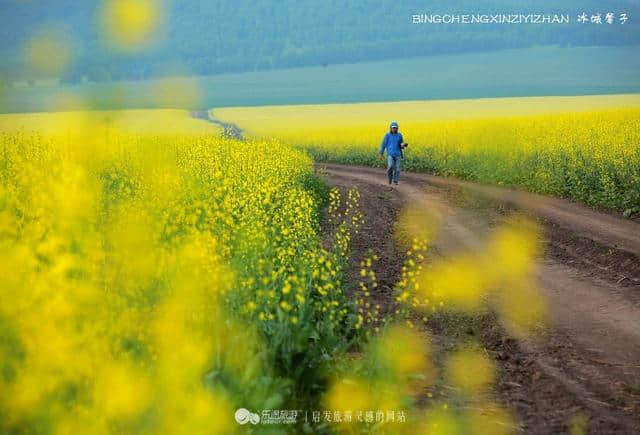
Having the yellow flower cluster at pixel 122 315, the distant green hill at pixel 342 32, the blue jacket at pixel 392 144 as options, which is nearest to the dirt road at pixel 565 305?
the yellow flower cluster at pixel 122 315

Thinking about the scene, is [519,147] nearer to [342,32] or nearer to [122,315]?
[122,315]

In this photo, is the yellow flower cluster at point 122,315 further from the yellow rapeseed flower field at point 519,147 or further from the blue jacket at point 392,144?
the blue jacket at point 392,144

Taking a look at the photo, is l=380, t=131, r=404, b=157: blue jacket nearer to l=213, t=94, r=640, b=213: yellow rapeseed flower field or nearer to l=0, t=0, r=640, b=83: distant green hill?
l=213, t=94, r=640, b=213: yellow rapeseed flower field

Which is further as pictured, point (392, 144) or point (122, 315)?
point (392, 144)

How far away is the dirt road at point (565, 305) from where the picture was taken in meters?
6.16

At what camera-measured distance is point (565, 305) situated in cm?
961

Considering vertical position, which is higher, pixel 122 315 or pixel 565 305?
pixel 122 315

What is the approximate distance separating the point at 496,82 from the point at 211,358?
8067 centimetres

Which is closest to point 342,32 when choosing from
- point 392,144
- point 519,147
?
point 519,147

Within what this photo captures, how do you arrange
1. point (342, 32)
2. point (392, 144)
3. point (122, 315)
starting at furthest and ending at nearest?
point (342, 32) < point (392, 144) < point (122, 315)

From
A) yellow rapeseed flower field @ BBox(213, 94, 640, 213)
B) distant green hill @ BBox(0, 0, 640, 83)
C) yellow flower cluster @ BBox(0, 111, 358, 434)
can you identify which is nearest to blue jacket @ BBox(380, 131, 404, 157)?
yellow rapeseed flower field @ BBox(213, 94, 640, 213)

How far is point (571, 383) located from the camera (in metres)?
6.65

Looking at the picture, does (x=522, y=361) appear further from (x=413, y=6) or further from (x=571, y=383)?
(x=413, y=6)

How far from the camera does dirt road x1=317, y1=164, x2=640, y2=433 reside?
6.16 metres
